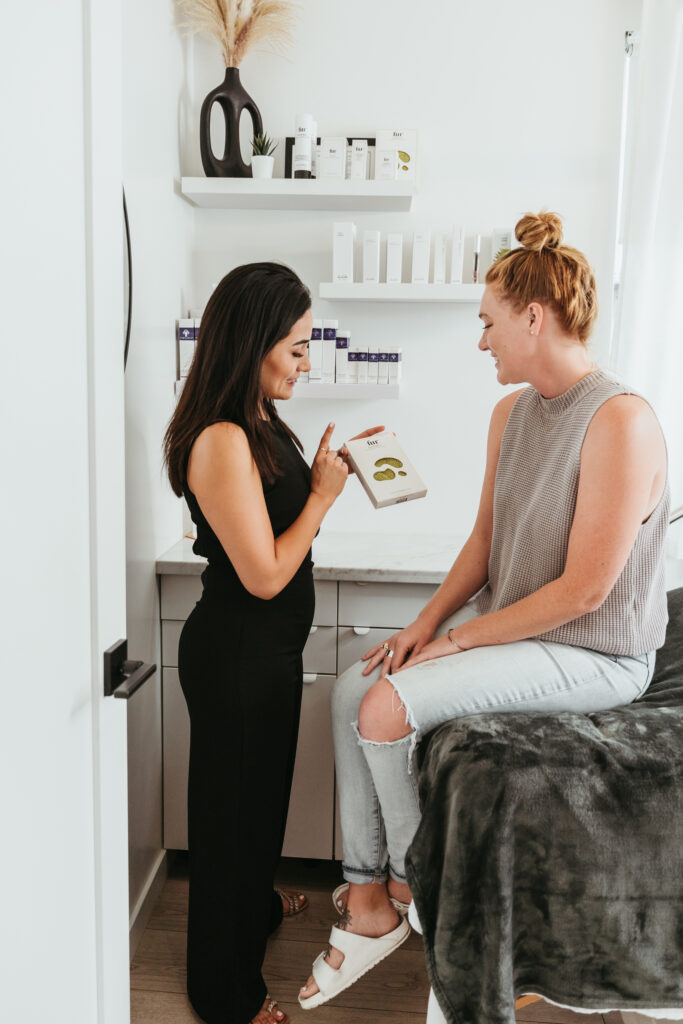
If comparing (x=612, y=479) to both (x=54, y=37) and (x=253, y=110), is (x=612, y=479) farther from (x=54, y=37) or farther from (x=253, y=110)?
(x=253, y=110)

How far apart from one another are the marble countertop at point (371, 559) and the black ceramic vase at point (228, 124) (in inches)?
44.4

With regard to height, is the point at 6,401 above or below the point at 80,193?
below

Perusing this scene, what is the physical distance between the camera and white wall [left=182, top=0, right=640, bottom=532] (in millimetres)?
2594

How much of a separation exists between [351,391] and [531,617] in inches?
45.0

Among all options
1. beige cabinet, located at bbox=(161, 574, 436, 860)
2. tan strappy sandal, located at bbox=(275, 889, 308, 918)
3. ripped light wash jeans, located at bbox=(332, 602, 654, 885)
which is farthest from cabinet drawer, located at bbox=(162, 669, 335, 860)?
ripped light wash jeans, located at bbox=(332, 602, 654, 885)

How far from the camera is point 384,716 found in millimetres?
1616

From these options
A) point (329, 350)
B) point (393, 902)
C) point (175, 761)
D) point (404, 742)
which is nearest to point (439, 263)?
point (329, 350)

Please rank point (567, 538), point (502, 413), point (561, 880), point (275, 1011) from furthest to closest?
point (502, 413) → point (275, 1011) → point (567, 538) → point (561, 880)

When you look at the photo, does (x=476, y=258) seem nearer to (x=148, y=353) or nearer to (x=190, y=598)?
(x=148, y=353)

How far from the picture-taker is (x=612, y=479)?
5.19 ft

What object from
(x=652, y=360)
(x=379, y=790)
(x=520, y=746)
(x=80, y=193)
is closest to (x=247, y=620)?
(x=379, y=790)

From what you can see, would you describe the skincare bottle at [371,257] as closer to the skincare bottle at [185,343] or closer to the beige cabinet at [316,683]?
the skincare bottle at [185,343]

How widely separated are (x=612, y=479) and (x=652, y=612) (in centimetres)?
33

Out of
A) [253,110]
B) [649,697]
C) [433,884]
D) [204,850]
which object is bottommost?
[204,850]
